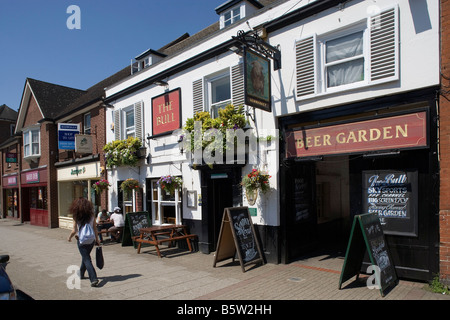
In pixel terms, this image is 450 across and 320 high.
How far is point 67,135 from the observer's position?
50.6 feet

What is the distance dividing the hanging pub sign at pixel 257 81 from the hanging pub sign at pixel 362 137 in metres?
1.02

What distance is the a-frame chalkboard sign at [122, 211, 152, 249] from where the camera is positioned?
1019cm

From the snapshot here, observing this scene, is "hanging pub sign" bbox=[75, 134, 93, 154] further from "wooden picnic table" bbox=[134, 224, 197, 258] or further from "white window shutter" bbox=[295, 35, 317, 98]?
"white window shutter" bbox=[295, 35, 317, 98]

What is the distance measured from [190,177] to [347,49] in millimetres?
5503

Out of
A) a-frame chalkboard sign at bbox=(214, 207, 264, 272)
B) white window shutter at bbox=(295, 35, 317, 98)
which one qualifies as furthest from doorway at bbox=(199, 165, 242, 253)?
white window shutter at bbox=(295, 35, 317, 98)

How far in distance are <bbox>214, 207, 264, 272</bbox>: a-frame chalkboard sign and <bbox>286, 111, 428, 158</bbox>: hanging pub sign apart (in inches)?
73.1

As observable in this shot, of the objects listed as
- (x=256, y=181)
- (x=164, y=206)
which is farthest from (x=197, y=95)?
(x=164, y=206)

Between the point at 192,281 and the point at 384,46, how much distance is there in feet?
19.3

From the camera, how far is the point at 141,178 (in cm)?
1174

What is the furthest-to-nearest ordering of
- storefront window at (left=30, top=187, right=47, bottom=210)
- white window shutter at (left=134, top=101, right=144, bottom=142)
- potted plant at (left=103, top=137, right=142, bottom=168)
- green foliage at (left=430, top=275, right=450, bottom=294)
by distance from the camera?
1. storefront window at (left=30, top=187, right=47, bottom=210)
2. white window shutter at (left=134, top=101, right=144, bottom=142)
3. potted plant at (left=103, top=137, right=142, bottom=168)
4. green foliage at (left=430, top=275, right=450, bottom=294)

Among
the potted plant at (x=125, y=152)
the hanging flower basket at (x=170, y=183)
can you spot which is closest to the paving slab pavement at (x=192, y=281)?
the hanging flower basket at (x=170, y=183)

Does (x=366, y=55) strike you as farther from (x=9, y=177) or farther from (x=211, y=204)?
(x=9, y=177)
